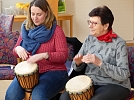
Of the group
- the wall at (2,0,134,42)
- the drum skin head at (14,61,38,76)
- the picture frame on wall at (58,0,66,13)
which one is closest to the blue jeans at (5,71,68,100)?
the drum skin head at (14,61,38,76)

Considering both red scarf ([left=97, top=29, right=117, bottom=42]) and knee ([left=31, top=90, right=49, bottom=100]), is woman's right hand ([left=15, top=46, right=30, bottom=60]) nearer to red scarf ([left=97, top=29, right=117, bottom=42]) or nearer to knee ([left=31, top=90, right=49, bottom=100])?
knee ([left=31, top=90, right=49, bottom=100])

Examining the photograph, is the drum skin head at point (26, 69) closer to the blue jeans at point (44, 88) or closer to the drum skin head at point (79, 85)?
the blue jeans at point (44, 88)

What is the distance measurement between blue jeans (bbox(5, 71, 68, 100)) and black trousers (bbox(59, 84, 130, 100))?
153 millimetres

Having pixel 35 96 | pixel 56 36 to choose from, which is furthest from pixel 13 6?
pixel 35 96

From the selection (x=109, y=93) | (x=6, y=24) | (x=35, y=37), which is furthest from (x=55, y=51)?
(x=6, y=24)

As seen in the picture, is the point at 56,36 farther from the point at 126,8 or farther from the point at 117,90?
the point at 126,8

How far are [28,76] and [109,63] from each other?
0.58 meters

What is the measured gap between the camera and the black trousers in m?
1.97

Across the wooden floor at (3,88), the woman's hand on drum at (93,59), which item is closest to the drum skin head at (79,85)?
the woman's hand on drum at (93,59)

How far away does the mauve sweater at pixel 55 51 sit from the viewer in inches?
89.2

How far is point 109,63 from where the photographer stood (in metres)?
2.10

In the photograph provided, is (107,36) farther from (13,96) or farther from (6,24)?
(6,24)

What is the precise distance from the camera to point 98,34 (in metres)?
2.16

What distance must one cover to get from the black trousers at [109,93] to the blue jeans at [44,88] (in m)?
0.15
